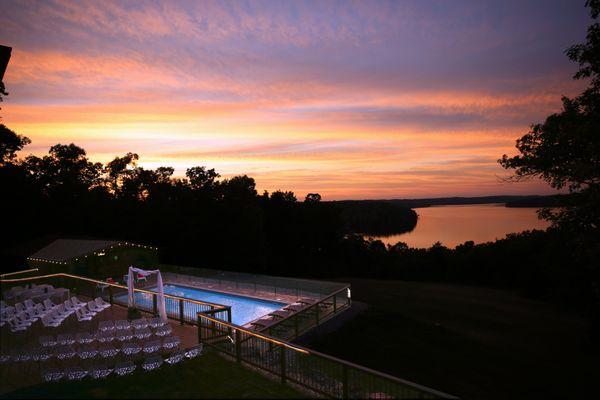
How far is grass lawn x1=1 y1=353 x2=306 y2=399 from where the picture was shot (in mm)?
7297

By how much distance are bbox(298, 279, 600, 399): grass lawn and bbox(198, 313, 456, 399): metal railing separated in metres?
5.27

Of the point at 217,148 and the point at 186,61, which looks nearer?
the point at 186,61

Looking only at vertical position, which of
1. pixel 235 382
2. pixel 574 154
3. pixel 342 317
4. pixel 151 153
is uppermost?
pixel 151 153

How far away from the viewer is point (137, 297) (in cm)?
1574

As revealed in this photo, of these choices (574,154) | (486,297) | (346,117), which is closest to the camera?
(574,154)

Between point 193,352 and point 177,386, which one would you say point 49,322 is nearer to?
point 193,352

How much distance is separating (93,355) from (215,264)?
31.6m

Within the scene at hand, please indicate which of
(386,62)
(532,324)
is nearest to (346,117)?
(386,62)

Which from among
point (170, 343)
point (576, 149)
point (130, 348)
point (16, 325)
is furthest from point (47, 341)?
point (576, 149)

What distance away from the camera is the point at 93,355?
9320 mm

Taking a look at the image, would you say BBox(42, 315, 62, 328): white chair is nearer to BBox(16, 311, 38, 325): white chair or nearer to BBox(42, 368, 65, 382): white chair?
BBox(16, 311, 38, 325): white chair

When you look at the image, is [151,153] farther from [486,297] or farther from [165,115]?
[486,297]

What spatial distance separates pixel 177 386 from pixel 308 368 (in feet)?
8.24

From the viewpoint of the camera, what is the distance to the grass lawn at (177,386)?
287 inches
